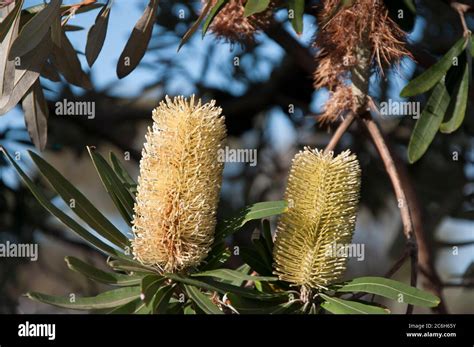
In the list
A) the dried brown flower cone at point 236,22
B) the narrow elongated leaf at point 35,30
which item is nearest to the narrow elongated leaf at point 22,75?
the narrow elongated leaf at point 35,30

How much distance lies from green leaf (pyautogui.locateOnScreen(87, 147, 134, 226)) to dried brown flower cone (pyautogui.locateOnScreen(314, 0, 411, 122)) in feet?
1.70

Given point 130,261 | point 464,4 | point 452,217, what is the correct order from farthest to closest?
point 452,217, point 464,4, point 130,261

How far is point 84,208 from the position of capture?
4.34 ft

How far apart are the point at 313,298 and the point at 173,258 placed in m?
0.27

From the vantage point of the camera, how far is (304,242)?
4.43 feet

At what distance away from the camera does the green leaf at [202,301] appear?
1.23m

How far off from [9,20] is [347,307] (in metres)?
0.80

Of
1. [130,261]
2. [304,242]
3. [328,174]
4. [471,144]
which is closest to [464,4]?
[328,174]

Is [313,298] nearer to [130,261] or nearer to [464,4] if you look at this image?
[130,261]

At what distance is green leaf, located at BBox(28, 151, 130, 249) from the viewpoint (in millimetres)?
1302

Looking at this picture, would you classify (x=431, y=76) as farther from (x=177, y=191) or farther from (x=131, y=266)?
(x=131, y=266)
